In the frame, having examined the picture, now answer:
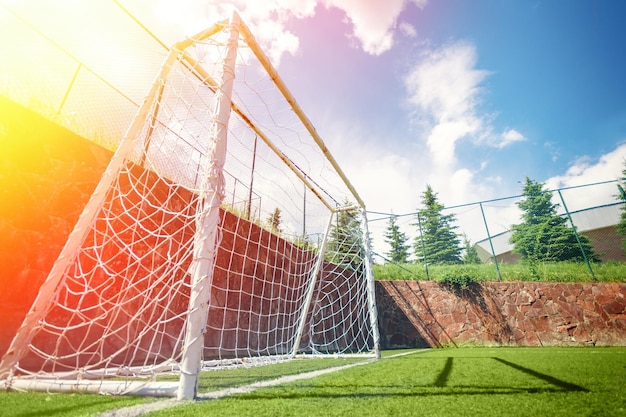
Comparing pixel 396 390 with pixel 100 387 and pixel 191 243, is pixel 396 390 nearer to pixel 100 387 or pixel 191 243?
pixel 100 387

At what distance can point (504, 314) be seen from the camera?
770 cm

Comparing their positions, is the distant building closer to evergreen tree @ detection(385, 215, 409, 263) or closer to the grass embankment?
the grass embankment

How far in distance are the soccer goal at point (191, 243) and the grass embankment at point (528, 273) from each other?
136 inches

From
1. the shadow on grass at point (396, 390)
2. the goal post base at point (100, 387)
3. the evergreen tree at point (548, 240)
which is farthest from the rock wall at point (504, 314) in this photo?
the goal post base at point (100, 387)

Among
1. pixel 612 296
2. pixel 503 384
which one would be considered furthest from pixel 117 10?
pixel 612 296

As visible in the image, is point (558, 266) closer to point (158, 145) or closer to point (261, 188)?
point (261, 188)

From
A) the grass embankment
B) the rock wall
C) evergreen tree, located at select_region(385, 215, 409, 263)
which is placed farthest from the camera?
evergreen tree, located at select_region(385, 215, 409, 263)

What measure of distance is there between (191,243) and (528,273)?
9.71m

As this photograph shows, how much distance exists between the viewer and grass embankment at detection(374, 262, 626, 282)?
26.2ft

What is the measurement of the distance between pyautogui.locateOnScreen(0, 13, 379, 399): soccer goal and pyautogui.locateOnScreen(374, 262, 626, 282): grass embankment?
345cm

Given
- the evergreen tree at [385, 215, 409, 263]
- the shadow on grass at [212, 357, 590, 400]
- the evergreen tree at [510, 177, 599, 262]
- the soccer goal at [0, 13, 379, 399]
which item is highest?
the evergreen tree at [385, 215, 409, 263]

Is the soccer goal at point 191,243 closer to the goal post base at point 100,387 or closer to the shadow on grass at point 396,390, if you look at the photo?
the goal post base at point 100,387

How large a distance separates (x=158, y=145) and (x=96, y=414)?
3087mm

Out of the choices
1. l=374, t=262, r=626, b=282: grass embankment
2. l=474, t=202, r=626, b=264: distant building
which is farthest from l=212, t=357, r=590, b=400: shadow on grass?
l=474, t=202, r=626, b=264: distant building
